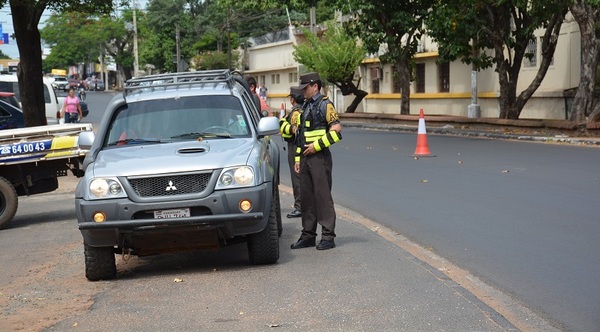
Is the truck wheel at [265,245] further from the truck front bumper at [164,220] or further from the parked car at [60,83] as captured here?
the parked car at [60,83]

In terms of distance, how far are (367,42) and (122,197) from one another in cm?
3343

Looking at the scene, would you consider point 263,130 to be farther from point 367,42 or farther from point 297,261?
point 367,42

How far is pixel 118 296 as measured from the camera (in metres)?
8.41

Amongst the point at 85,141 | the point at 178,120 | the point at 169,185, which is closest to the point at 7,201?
the point at 85,141

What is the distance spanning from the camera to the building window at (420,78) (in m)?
49.5

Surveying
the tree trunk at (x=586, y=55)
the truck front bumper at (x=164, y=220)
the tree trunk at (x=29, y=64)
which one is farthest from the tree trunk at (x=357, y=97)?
the truck front bumper at (x=164, y=220)

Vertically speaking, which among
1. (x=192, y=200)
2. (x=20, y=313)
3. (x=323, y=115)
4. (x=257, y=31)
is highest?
(x=257, y=31)

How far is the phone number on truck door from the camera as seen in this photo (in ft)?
47.1

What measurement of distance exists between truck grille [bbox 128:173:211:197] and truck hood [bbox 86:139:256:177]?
0.07 m

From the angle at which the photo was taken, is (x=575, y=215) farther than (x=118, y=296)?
Yes

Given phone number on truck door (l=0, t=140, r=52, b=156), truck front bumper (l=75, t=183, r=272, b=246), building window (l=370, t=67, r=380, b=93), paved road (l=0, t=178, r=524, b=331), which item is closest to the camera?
paved road (l=0, t=178, r=524, b=331)

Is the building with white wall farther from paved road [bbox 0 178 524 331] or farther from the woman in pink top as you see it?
paved road [bbox 0 178 524 331]

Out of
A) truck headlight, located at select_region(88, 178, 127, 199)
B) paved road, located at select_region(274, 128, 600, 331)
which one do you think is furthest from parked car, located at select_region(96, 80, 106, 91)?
truck headlight, located at select_region(88, 178, 127, 199)

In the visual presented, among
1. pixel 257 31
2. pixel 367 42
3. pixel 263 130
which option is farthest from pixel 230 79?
pixel 257 31
